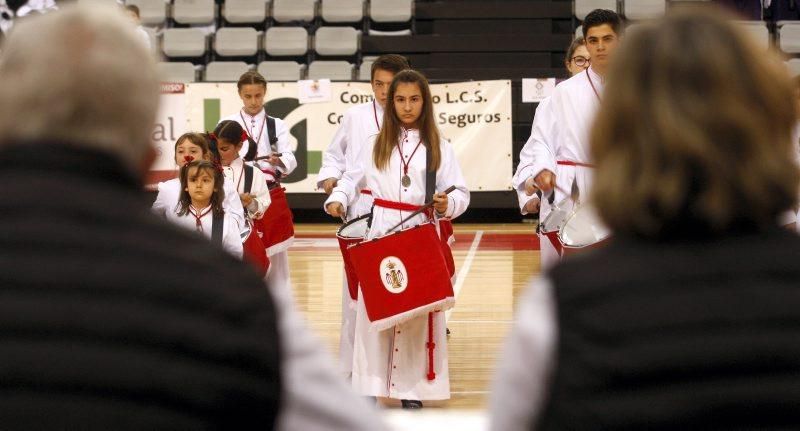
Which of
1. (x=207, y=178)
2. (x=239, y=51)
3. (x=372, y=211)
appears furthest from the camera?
(x=239, y=51)

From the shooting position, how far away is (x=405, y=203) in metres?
5.89

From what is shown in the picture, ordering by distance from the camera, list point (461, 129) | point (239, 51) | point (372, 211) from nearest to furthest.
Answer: point (372, 211) → point (461, 129) → point (239, 51)

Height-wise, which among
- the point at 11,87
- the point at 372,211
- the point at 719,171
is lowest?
the point at 372,211

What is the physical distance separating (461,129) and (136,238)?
13749 millimetres

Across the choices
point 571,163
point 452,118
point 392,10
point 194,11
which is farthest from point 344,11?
point 571,163

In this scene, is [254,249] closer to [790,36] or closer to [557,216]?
Result: [557,216]

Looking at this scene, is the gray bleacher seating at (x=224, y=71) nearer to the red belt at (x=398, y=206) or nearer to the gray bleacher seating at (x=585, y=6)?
the gray bleacher seating at (x=585, y=6)

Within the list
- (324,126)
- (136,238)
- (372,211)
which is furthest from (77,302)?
(324,126)

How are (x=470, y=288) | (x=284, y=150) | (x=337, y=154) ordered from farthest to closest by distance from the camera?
(x=470, y=288), (x=284, y=150), (x=337, y=154)

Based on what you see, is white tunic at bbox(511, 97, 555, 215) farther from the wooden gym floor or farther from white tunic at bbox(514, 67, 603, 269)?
the wooden gym floor

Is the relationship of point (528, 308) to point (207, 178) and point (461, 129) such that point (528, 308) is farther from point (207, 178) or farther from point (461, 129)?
point (461, 129)

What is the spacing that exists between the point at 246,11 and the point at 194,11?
2.46 ft

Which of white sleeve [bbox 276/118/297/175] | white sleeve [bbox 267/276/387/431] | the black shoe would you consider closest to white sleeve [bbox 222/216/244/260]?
the black shoe

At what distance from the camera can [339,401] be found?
5.09 ft
